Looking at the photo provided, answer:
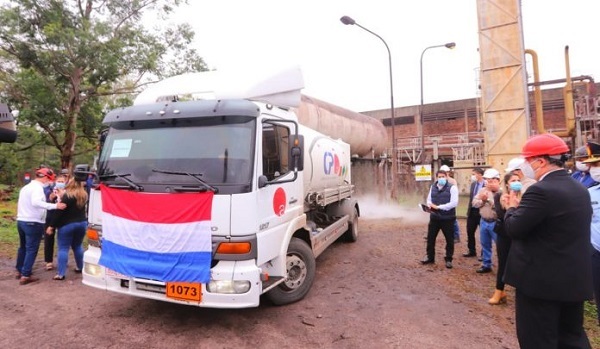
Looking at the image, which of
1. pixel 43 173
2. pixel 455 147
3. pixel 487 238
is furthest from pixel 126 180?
pixel 455 147

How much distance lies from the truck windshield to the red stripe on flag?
0.44 ft

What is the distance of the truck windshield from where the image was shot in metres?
3.62

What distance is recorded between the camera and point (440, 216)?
6.07 m

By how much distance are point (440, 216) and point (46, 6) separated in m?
11.1

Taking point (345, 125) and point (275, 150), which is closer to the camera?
point (275, 150)

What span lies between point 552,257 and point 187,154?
3.36m

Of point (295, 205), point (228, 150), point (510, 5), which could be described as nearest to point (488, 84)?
point (510, 5)

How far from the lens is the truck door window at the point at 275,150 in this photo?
3.99m

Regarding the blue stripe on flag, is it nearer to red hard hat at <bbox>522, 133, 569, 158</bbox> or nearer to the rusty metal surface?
red hard hat at <bbox>522, 133, 569, 158</bbox>

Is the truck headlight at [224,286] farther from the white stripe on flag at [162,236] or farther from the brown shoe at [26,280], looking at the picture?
the brown shoe at [26,280]

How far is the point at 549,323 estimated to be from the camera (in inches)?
91.0

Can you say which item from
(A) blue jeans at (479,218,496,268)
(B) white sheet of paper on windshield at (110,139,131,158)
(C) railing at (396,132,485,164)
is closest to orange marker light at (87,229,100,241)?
(B) white sheet of paper on windshield at (110,139,131,158)

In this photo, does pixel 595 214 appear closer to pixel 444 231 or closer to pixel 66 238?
pixel 444 231

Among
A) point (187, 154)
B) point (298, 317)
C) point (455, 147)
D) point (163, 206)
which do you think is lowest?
point (298, 317)
